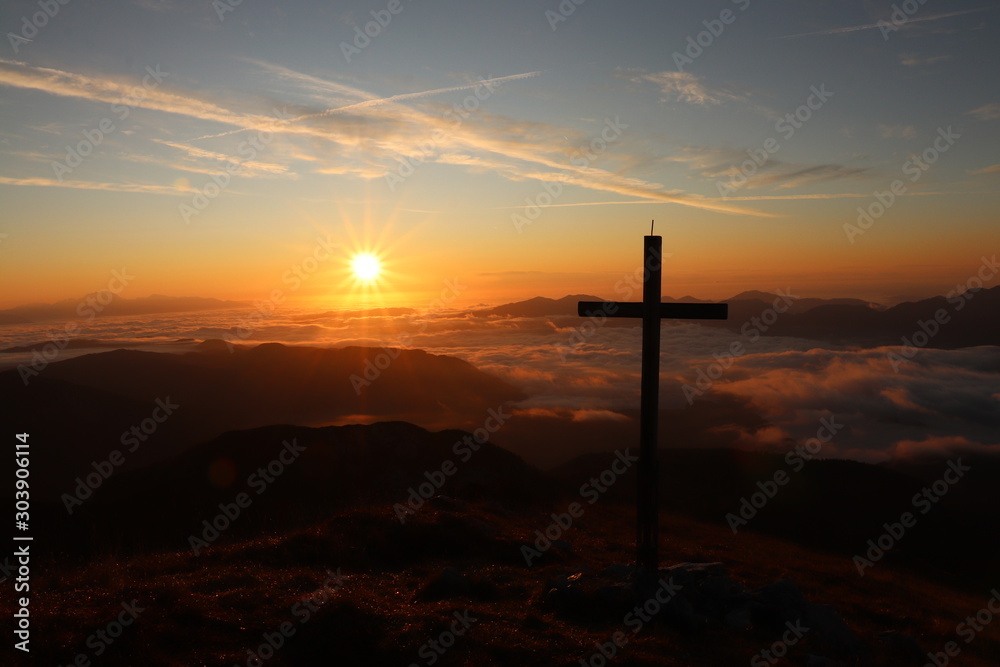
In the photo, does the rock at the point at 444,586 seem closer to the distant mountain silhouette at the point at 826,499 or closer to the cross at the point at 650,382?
the cross at the point at 650,382

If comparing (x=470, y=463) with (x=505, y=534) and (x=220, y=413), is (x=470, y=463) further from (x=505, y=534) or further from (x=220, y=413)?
(x=220, y=413)

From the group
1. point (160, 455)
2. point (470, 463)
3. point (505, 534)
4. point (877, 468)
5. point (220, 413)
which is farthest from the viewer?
point (220, 413)

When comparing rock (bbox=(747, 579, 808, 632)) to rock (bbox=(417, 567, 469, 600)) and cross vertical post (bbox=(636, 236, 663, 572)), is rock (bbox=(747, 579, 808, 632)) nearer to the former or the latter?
cross vertical post (bbox=(636, 236, 663, 572))

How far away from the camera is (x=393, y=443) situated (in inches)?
2628

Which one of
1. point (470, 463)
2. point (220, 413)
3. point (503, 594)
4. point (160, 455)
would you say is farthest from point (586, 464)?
point (220, 413)

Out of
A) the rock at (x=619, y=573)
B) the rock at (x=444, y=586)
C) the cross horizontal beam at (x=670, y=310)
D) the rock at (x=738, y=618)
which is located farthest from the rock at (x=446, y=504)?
the rock at (x=738, y=618)

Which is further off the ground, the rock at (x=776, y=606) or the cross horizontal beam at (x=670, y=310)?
the cross horizontal beam at (x=670, y=310)

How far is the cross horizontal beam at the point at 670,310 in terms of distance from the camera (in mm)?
10742

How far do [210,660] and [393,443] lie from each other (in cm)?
6157

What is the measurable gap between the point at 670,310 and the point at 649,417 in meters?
2.19

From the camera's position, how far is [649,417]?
1047cm

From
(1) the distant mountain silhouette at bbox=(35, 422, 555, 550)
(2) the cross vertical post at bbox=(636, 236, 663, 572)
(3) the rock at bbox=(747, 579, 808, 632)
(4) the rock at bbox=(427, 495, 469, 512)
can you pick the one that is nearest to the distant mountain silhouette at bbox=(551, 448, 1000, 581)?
(1) the distant mountain silhouette at bbox=(35, 422, 555, 550)

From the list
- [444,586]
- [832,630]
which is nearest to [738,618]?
[832,630]

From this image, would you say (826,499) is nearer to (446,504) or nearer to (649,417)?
(446,504)
